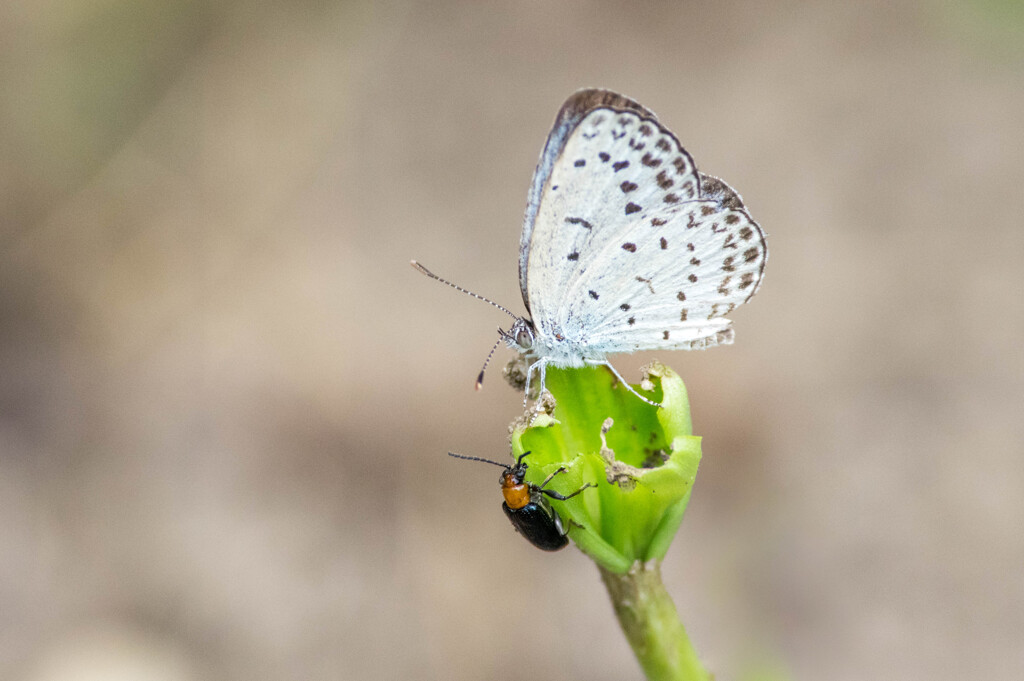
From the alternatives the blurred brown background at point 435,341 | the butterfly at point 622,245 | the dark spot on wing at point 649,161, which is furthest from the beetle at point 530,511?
the blurred brown background at point 435,341

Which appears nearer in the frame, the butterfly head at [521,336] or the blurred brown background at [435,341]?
the butterfly head at [521,336]

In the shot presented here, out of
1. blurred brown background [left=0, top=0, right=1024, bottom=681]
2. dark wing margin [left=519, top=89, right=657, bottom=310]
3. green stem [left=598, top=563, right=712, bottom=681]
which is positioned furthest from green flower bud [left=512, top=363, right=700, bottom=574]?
blurred brown background [left=0, top=0, right=1024, bottom=681]

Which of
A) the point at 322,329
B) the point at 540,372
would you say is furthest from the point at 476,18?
the point at 540,372

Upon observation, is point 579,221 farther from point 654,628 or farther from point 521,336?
point 654,628

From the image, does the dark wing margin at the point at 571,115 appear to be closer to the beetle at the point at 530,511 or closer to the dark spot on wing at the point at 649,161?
the dark spot on wing at the point at 649,161

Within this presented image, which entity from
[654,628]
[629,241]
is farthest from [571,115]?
[654,628]
